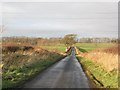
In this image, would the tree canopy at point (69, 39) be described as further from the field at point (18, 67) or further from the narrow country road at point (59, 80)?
the narrow country road at point (59, 80)

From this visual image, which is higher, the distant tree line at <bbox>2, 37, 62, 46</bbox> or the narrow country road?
the distant tree line at <bbox>2, 37, 62, 46</bbox>

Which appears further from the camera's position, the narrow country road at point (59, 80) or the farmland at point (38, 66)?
the farmland at point (38, 66)

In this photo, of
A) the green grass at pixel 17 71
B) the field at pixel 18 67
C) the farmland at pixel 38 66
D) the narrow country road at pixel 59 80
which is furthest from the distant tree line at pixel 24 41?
the narrow country road at pixel 59 80

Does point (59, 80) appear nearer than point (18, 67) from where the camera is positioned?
Yes

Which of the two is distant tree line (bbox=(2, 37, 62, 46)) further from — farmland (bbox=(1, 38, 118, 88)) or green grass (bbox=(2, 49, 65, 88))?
green grass (bbox=(2, 49, 65, 88))

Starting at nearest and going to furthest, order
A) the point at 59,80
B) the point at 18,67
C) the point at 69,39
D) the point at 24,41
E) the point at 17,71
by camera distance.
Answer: the point at 59,80 → the point at 17,71 → the point at 18,67 → the point at 24,41 → the point at 69,39

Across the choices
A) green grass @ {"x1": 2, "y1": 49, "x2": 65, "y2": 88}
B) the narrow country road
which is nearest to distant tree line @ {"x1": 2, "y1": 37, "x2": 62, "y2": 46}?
green grass @ {"x1": 2, "y1": 49, "x2": 65, "y2": 88}

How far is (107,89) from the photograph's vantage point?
45.4 feet

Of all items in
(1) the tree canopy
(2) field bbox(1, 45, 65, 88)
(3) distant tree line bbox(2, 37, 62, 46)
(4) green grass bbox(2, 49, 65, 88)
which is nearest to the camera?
(4) green grass bbox(2, 49, 65, 88)

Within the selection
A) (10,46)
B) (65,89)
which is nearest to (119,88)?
(65,89)

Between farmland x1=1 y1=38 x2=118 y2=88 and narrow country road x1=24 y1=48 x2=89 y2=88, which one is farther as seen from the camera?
farmland x1=1 y1=38 x2=118 y2=88

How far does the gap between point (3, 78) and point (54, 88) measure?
437cm

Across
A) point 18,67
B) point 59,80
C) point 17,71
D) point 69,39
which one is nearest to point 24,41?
point 69,39

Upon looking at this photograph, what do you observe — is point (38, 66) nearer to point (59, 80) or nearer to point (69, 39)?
point (59, 80)
